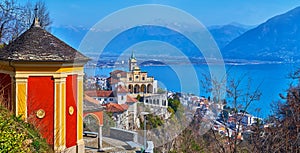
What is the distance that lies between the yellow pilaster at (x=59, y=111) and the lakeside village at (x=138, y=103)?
6.89 ft

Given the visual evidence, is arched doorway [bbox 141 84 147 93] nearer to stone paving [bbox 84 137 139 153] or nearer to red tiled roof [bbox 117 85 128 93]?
red tiled roof [bbox 117 85 128 93]

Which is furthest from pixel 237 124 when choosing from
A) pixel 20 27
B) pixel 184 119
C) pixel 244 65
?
pixel 20 27

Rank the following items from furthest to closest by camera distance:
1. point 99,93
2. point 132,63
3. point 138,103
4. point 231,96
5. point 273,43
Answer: point 273,43 → point 99,93 → point 138,103 → point 132,63 → point 231,96

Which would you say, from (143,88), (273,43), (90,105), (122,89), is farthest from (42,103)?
(273,43)

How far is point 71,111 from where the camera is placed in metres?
13.6

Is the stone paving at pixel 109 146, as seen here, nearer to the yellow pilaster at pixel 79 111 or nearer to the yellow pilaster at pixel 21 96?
the yellow pilaster at pixel 79 111

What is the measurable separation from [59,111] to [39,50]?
2.16 m

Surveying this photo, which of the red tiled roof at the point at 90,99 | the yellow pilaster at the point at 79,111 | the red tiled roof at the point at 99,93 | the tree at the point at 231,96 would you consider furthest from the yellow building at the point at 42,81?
the tree at the point at 231,96

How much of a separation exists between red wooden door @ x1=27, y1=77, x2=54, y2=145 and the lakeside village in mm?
2570

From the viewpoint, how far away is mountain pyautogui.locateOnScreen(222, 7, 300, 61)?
34.8 m

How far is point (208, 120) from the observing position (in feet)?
53.8

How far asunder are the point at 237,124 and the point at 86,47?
5.25 metres

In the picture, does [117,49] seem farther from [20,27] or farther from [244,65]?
[20,27]

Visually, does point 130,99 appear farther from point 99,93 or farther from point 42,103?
point 42,103
